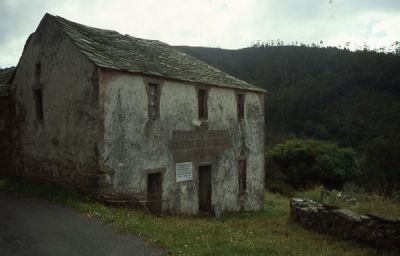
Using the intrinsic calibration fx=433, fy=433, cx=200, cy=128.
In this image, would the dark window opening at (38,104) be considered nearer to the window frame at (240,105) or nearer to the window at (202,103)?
the window at (202,103)

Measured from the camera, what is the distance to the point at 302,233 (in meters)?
13.1

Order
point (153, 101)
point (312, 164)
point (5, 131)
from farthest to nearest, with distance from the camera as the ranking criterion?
point (312, 164)
point (5, 131)
point (153, 101)

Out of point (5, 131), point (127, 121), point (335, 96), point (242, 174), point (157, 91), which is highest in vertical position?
point (335, 96)

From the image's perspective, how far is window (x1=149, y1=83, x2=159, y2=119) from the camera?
16.0m

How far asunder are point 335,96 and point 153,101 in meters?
73.5

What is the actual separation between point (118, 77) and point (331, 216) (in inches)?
318

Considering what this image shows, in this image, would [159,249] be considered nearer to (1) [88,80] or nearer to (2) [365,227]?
(2) [365,227]

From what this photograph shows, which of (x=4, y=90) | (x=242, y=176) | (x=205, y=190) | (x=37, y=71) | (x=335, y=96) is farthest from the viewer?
(x=335, y=96)

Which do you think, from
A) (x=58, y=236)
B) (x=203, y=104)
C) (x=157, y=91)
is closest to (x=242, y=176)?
(x=203, y=104)

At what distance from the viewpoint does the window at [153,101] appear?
1599 centimetres

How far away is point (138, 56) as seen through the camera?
56.6ft

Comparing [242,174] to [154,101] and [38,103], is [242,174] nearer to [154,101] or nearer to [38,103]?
[154,101]

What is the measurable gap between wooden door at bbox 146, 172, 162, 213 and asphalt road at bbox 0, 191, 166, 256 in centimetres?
371

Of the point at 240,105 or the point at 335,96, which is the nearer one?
the point at 240,105
